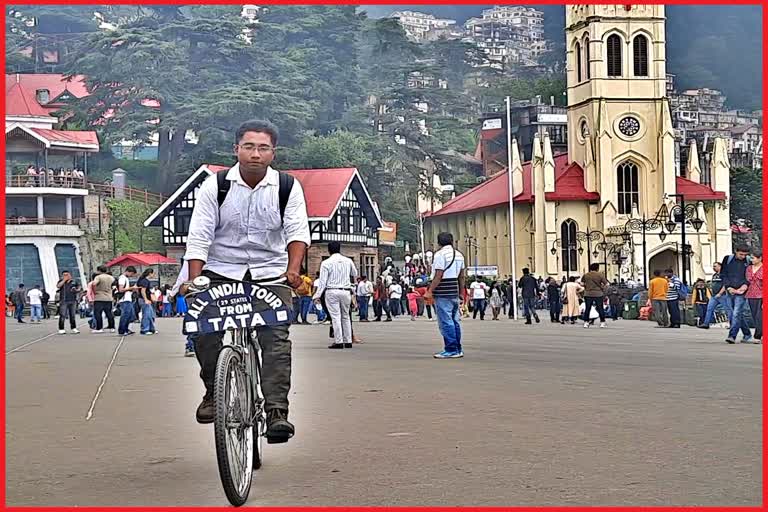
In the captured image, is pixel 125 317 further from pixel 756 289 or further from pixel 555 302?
pixel 555 302

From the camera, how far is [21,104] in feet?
286

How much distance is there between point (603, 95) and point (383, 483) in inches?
2822

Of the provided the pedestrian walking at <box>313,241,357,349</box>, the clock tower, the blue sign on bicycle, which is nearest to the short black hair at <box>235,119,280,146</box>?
the blue sign on bicycle

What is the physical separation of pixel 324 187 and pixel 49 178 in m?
18.4

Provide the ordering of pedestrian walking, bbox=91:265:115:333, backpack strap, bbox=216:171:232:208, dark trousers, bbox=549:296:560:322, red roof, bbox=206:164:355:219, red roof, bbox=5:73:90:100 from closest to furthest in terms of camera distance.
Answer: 1. backpack strap, bbox=216:171:232:208
2. pedestrian walking, bbox=91:265:115:333
3. dark trousers, bbox=549:296:560:322
4. red roof, bbox=206:164:355:219
5. red roof, bbox=5:73:90:100

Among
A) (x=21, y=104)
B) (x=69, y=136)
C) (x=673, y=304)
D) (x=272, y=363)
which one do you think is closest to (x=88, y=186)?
(x=69, y=136)

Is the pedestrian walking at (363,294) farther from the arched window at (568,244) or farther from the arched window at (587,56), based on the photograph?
the arched window at (587,56)

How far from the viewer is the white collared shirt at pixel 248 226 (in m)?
6.68

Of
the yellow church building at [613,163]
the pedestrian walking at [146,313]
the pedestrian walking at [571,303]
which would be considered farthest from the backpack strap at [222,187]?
the yellow church building at [613,163]

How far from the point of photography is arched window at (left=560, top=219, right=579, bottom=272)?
77125mm

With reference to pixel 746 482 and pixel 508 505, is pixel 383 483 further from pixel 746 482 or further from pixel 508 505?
pixel 746 482

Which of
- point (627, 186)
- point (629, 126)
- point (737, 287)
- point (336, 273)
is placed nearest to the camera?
point (336, 273)

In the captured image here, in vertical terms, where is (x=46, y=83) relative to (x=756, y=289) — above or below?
above

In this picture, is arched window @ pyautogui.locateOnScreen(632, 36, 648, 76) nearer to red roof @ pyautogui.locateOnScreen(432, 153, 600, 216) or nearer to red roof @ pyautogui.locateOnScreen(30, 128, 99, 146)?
red roof @ pyautogui.locateOnScreen(432, 153, 600, 216)
